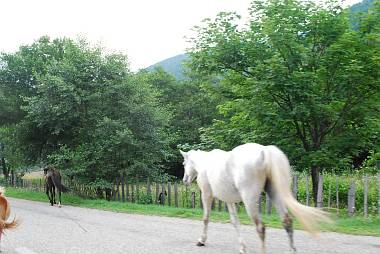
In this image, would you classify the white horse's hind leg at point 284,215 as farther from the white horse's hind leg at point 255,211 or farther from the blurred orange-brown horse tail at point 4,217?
the blurred orange-brown horse tail at point 4,217

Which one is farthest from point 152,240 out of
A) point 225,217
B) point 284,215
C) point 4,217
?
point 225,217

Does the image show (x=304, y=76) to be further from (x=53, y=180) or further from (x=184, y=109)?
(x=184, y=109)

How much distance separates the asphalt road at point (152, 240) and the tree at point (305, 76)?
15.2 ft

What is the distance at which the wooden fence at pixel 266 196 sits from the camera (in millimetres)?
14184

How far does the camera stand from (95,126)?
78.2 feet

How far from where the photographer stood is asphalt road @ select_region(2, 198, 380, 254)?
8.03 m

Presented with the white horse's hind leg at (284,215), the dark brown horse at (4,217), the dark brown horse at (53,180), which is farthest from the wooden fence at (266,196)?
the dark brown horse at (4,217)

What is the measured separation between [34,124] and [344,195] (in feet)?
62.9

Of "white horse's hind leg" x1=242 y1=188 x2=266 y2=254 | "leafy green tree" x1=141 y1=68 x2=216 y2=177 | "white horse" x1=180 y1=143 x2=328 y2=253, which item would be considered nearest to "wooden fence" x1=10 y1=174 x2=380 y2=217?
"white horse" x1=180 y1=143 x2=328 y2=253

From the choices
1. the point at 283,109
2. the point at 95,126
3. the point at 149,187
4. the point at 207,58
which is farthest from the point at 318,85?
the point at 95,126

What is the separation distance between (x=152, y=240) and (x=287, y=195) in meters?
3.87

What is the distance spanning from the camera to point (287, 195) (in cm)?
661

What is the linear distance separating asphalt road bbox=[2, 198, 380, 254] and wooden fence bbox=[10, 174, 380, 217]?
3.69 metres

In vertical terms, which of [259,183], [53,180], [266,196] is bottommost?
[266,196]
